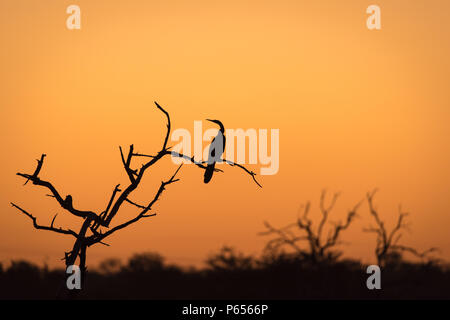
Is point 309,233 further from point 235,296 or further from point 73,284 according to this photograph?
point 73,284

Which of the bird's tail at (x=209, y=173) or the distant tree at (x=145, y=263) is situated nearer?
the bird's tail at (x=209, y=173)

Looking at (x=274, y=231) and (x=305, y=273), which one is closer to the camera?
(x=274, y=231)

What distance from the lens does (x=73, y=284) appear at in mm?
3725

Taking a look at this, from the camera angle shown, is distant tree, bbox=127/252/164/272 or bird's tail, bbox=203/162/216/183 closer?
bird's tail, bbox=203/162/216/183

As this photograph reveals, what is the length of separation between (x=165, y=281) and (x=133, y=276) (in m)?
2.34

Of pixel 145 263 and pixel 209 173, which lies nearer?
pixel 209 173
